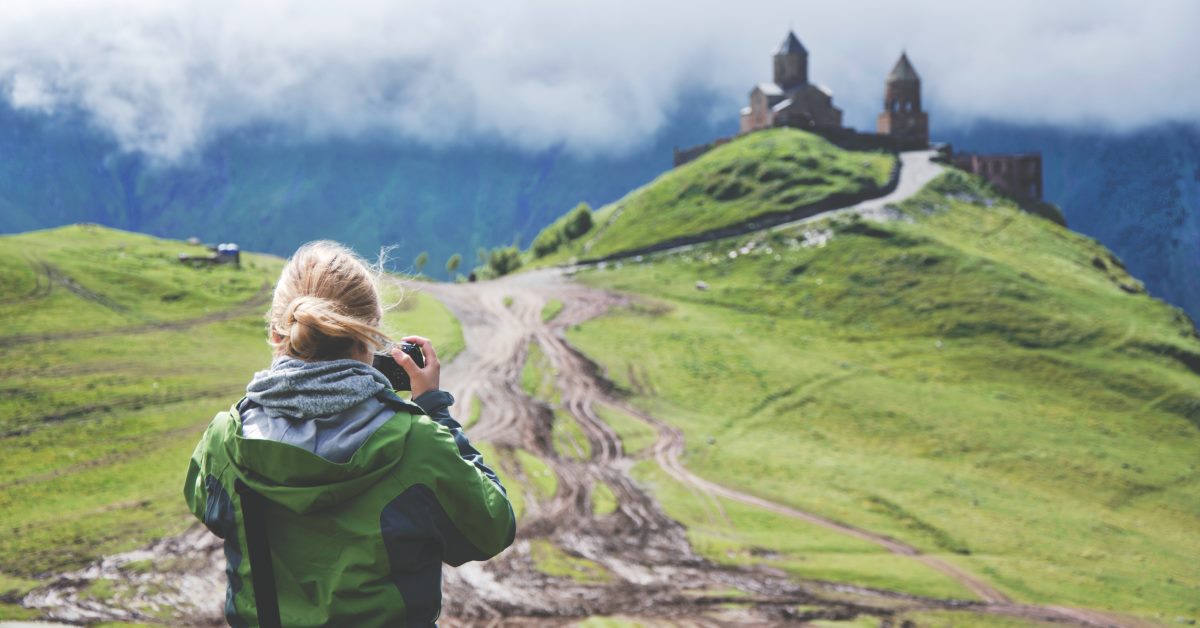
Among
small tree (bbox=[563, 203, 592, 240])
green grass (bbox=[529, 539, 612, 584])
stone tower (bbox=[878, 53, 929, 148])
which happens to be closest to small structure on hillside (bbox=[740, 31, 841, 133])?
stone tower (bbox=[878, 53, 929, 148])

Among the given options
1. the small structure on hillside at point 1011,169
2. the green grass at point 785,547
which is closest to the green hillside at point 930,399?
the green grass at point 785,547

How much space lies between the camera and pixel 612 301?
64.9m

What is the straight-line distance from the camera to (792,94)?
10875 cm

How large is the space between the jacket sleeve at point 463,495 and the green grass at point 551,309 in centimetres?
5573

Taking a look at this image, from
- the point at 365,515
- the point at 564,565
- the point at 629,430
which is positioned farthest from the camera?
the point at 629,430

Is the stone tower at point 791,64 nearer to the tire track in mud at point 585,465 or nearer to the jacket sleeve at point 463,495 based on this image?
the tire track in mud at point 585,465

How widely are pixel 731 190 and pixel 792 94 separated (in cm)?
3068

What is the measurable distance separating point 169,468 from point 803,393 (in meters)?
30.8

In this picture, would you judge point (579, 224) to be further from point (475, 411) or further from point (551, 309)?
point (475, 411)

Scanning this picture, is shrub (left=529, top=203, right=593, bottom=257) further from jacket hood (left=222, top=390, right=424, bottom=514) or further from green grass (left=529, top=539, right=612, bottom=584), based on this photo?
jacket hood (left=222, top=390, right=424, bottom=514)

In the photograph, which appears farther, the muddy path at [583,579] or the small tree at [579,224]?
the small tree at [579,224]

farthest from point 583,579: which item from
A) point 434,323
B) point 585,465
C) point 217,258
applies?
point 217,258

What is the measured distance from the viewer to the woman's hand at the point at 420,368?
16.4 ft

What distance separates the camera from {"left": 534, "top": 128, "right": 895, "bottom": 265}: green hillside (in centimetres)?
7912
